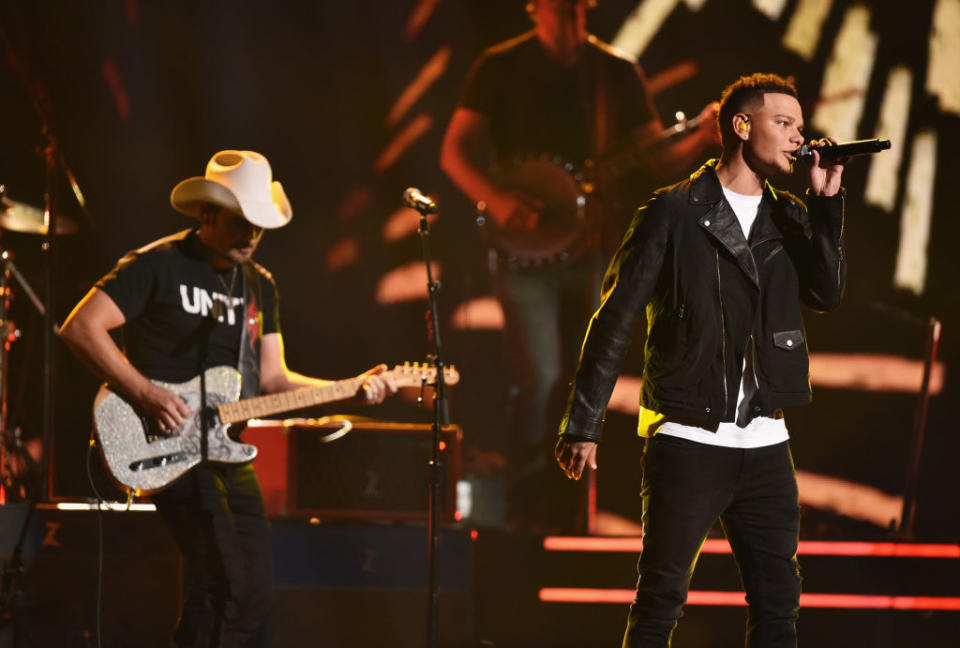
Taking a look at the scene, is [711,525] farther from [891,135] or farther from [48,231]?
[891,135]

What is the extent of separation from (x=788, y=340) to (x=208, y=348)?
216cm

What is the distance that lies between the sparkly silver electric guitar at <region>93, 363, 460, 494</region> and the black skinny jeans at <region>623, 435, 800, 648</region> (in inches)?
67.8

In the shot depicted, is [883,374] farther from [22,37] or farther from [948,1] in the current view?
[22,37]

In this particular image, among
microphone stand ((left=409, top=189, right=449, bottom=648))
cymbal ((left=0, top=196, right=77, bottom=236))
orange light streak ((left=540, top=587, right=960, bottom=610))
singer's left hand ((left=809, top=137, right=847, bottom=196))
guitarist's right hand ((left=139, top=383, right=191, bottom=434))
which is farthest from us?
cymbal ((left=0, top=196, right=77, bottom=236))

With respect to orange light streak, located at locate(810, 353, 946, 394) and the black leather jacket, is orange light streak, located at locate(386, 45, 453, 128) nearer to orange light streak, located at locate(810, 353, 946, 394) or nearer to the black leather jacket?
orange light streak, located at locate(810, 353, 946, 394)

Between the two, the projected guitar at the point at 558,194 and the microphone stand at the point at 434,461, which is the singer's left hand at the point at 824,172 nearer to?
the microphone stand at the point at 434,461

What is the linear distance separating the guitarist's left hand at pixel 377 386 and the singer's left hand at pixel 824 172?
6.42ft

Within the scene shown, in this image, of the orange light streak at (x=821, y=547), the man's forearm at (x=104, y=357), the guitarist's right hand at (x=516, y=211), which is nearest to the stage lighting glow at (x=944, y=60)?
the guitarist's right hand at (x=516, y=211)

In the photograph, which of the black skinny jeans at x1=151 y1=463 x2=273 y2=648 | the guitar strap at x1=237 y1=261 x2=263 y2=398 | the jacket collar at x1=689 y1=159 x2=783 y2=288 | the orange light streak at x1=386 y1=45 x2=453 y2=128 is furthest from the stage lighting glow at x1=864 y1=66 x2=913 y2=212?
the black skinny jeans at x1=151 y1=463 x2=273 y2=648

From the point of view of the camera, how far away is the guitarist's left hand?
3.98 meters

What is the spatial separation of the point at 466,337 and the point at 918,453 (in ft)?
8.52

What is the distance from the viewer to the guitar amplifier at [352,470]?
443cm

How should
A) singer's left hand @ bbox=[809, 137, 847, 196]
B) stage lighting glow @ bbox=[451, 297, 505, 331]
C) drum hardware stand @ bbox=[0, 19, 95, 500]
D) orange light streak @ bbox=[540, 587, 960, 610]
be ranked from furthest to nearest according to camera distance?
stage lighting glow @ bbox=[451, 297, 505, 331], drum hardware stand @ bbox=[0, 19, 95, 500], orange light streak @ bbox=[540, 587, 960, 610], singer's left hand @ bbox=[809, 137, 847, 196]

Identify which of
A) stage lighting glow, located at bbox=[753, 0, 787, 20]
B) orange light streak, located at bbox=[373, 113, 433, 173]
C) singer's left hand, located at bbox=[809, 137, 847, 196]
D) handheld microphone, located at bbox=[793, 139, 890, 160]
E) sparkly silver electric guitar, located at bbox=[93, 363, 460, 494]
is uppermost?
stage lighting glow, located at bbox=[753, 0, 787, 20]
